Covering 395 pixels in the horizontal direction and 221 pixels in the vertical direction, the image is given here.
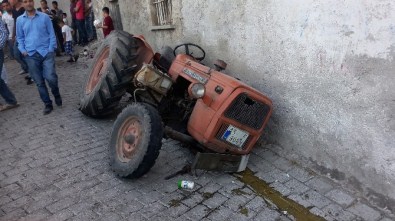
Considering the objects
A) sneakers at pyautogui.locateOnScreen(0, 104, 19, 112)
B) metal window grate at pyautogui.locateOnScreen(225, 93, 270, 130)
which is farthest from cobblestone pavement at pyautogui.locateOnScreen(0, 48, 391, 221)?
sneakers at pyautogui.locateOnScreen(0, 104, 19, 112)

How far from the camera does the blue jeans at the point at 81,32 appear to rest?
14062 mm

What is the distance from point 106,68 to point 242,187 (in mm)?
2709

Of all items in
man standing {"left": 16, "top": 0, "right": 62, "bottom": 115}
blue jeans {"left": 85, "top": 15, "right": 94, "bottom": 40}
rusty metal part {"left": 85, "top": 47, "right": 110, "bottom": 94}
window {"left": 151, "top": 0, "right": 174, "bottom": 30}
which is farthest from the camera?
blue jeans {"left": 85, "top": 15, "right": 94, "bottom": 40}

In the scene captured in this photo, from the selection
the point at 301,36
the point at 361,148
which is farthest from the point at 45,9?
the point at 361,148

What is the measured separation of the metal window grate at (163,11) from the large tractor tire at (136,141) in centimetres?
359

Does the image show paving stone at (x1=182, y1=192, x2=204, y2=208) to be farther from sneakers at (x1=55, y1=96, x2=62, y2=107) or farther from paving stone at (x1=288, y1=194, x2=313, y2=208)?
sneakers at (x1=55, y1=96, x2=62, y2=107)

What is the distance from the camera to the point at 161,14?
8109 millimetres

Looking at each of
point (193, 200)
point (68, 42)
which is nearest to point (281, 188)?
point (193, 200)

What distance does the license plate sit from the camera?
442cm

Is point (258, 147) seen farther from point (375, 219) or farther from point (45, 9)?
point (45, 9)

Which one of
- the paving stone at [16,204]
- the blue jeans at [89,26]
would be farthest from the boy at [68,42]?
the paving stone at [16,204]

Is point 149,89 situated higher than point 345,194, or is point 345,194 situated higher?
point 149,89

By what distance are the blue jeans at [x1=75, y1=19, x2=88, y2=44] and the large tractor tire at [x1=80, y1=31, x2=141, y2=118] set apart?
8.55m

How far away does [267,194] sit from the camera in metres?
4.38
